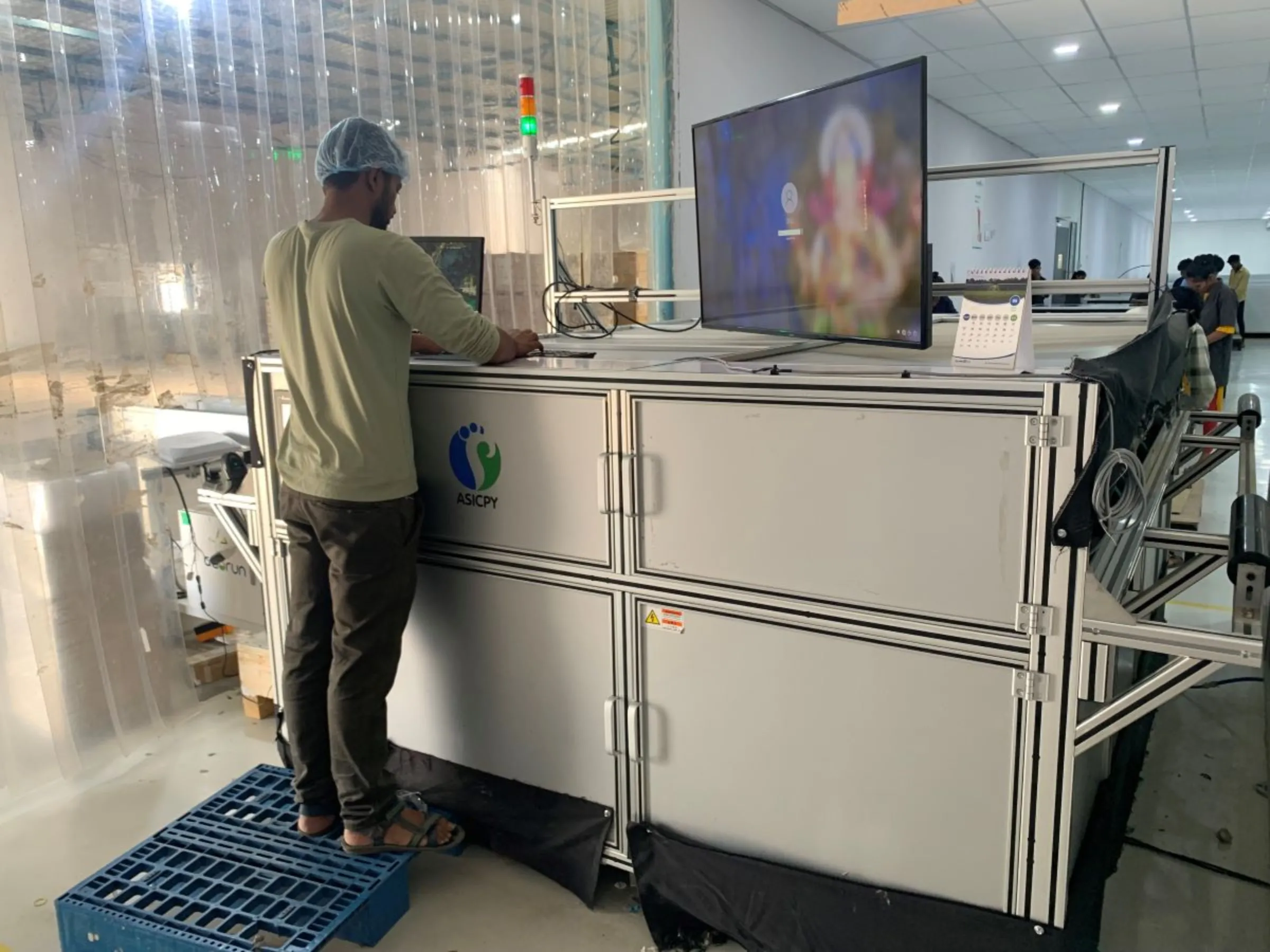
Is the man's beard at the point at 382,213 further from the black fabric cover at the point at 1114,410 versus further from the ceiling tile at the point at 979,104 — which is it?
the ceiling tile at the point at 979,104

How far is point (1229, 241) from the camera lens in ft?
66.5

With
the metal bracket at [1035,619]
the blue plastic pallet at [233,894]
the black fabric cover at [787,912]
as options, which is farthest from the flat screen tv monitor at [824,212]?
the blue plastic pallet at [233,894]

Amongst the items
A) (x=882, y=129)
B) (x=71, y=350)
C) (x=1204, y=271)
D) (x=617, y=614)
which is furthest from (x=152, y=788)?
(x=1204, y=271)

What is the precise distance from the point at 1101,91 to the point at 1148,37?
63.6 inches

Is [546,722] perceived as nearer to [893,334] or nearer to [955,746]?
[955,746]

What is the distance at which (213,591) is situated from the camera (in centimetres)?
252

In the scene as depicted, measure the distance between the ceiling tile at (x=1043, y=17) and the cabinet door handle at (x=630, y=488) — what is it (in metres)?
4.45

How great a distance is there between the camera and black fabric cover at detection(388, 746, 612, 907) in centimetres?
179

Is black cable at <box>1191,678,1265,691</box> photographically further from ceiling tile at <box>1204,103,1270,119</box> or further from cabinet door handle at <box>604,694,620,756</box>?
ceiling tile at <box>1204,103,1270,119</box>

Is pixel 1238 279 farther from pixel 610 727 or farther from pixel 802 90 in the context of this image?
pixel 610 727

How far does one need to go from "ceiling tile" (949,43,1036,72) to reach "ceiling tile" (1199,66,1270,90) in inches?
55.4

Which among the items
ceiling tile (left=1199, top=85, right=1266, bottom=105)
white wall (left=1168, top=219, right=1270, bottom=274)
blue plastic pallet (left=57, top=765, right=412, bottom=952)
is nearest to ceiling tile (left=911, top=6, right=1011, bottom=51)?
ceiling tile (left=1199, top=85, right=1266, bottom=105)

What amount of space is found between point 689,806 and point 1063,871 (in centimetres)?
63

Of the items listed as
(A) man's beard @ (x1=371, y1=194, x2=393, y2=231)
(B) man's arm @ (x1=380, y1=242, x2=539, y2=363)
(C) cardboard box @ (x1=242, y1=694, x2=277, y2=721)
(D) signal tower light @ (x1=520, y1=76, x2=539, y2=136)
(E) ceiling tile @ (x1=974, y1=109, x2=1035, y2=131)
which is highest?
(E) ceiling tile @ (x1=974, y1=109, x2=1035, y2=131)
